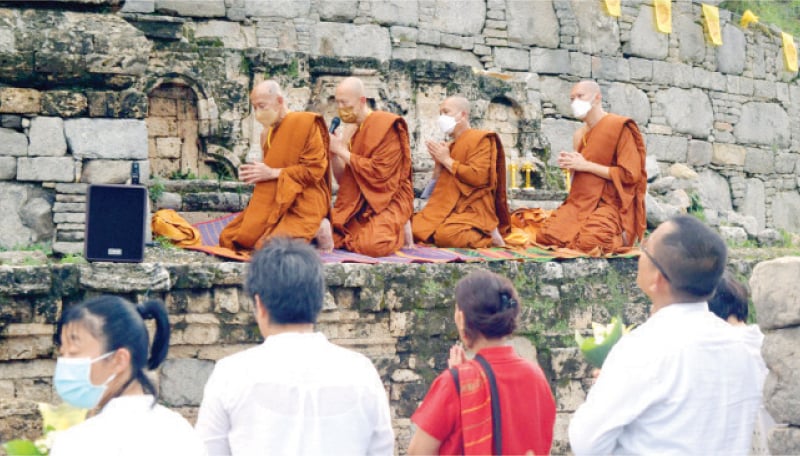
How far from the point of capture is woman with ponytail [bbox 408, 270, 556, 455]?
385cm

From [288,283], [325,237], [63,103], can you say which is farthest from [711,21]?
[288,283]

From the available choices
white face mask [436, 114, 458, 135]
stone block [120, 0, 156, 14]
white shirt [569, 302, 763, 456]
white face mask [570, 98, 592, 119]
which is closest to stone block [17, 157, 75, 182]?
white face mask [436, 114, 458, 135]

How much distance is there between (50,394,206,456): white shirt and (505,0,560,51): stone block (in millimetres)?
13000

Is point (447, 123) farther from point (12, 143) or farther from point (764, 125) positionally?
point (764, 125)

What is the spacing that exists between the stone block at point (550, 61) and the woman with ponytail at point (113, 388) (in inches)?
509

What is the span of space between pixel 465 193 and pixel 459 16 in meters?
6.22

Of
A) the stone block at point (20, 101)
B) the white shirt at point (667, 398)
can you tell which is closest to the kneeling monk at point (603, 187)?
the stone block at point (20, 101)

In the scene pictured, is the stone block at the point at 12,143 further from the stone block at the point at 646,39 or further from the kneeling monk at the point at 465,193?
the stone block at the point at 646,39

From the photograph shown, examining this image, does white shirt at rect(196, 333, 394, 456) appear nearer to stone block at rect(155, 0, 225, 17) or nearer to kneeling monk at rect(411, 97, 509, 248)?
kneeling monk at rect(411, 97, 509, 248)

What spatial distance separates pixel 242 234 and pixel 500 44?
8.40 m

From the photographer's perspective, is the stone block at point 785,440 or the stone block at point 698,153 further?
the stone block at point 698,153

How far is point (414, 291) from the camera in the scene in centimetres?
762

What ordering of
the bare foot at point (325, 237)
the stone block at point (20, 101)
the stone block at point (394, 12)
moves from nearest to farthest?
the stone block at point (20, 101), the bare foot at point (325, 237), the stone block at point (394, 12)

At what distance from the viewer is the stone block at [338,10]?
46.0ft
